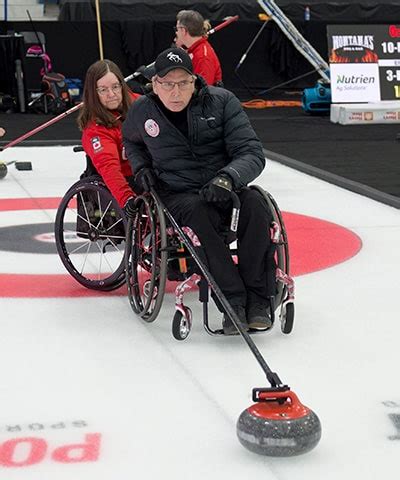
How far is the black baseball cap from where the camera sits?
3.60 meters

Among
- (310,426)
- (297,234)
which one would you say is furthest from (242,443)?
(297,234)

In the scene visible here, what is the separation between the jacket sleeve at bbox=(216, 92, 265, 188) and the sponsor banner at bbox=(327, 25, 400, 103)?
→ 8264 millimetres

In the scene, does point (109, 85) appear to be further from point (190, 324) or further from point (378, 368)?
point (378, 368)

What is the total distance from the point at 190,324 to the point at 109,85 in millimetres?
1186

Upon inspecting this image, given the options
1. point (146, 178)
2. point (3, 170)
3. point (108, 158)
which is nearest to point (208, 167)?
point (146, 178)

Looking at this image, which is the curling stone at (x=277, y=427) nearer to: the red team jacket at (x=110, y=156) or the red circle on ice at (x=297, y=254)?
the red team jacket at (x=110, y=156)

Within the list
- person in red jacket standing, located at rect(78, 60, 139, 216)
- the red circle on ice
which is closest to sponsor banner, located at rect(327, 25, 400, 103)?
the red circle on ice

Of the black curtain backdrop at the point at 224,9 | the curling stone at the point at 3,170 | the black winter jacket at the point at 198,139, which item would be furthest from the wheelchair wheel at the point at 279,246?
the black curtain backdrop at the point at 224,9

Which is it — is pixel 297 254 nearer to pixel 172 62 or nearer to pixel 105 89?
pixel 105 89

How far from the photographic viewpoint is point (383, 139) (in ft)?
34.0

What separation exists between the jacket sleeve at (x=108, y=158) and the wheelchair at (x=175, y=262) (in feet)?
0.58

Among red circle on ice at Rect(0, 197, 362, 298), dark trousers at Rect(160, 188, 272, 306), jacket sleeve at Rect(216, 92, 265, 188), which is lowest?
red circle on ice at Rect(0, 197, 362, 298)

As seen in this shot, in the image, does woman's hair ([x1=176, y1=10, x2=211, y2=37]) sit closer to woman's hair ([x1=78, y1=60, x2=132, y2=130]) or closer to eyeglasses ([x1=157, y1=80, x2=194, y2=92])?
A: woman's hair ([x1=78, y1=60, x2=132, y2=130])

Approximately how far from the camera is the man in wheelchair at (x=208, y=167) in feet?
11.5
